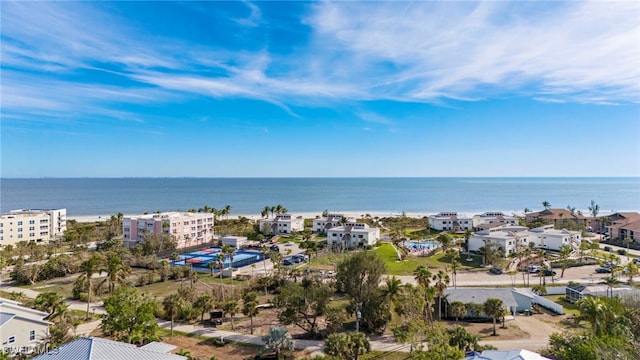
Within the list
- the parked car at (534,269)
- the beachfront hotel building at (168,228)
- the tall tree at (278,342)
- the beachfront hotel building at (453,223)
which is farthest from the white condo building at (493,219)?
the tall tree at (278,342)

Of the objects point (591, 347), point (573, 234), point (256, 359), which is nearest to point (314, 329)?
point (256, 359)

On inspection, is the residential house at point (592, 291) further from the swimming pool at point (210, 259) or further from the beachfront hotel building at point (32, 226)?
the beachfront hotel building at point (32, 226)

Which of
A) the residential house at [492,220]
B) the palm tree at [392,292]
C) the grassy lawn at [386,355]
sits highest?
the residential house at [492,220]

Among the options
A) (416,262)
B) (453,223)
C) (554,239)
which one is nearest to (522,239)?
(554,239)

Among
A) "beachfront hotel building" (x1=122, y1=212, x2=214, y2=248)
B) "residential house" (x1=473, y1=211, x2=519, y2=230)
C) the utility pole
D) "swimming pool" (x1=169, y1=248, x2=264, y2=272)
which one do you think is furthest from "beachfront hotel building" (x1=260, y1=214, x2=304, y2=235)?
the utility pole

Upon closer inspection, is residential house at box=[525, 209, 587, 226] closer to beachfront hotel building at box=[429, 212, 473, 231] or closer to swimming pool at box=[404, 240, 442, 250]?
beachfront hotel building at box=[429, 212, 473, 231]

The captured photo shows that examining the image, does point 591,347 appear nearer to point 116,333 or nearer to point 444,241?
point 116,333

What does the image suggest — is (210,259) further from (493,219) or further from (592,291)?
(493,219)
